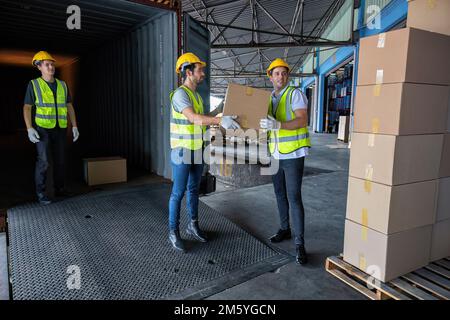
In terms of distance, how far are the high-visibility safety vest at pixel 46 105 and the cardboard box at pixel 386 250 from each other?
3707 millimetres

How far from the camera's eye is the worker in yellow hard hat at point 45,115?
385 cm

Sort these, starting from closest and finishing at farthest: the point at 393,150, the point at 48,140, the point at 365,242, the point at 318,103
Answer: the point at 393,150
the point at 365,242
the point at 48,140
the point at 318,103

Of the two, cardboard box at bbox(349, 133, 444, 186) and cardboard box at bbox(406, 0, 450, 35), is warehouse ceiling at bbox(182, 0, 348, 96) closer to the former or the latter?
cardboard box at bbox(406, 0, 450, 35)

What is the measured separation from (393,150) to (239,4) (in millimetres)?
9962

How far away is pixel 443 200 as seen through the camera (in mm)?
2506

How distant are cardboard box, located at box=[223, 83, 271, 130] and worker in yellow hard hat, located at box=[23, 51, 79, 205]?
2.67 metres

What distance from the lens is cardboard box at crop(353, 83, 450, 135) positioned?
2139mm

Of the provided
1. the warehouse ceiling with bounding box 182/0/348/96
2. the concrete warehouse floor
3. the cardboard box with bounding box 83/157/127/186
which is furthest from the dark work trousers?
the warehouse ceiling with bounding box 182/0/348/96

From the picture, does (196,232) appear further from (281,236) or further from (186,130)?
(186,130)

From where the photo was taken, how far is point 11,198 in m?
4.18

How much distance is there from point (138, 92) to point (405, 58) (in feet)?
15.8

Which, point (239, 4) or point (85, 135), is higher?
point (239, 4)
